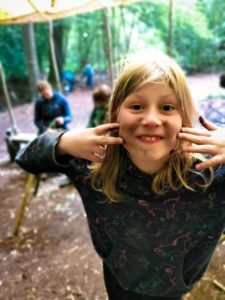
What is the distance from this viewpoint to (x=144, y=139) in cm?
108

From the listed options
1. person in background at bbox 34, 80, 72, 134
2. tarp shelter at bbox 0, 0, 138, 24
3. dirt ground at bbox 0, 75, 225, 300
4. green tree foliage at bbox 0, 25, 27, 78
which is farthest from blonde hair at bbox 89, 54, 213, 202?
green tree foliage at bbox 0, 25, 27, 78

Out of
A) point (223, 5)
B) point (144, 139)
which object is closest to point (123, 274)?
point (144, 139)

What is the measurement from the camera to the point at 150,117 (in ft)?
3.42

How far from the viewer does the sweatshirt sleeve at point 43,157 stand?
1.27 metres

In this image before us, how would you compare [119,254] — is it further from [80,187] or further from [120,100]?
[120,100]

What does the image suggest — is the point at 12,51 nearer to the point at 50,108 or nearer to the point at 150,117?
the point at 50,108

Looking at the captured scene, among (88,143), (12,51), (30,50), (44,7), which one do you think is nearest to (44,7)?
(44,7)

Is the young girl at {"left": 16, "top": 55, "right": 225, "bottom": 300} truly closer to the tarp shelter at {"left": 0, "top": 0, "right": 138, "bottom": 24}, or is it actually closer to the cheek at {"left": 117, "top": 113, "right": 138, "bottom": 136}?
the cheek at {"left": 117, "top": 113, "right": 138, "bottom": 136}

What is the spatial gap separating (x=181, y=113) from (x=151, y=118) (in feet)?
0.50

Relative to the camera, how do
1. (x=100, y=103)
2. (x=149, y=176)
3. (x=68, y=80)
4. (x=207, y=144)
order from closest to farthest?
(x=207, y=144), (x=149, y=176), (x=100, y=103), (x=68, y=80)

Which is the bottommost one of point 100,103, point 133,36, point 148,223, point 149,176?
point 133,36

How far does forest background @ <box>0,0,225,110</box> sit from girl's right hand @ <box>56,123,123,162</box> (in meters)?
9.31

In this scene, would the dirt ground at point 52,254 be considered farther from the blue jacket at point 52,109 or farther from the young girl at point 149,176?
the blue jacket at point 52,109

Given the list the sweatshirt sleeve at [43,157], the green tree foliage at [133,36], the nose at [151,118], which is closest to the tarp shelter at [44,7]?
the sweatshirt sleeve at [43,157]
